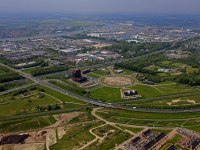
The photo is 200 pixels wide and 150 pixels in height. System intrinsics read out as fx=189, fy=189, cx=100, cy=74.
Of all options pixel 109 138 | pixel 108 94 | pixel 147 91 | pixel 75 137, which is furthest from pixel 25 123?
pixel 147 91

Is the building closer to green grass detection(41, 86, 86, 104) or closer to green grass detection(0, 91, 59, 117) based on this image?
green grass detection(41, 86, 86, 104)

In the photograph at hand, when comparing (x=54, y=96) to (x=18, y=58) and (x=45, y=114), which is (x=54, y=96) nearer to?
(x=45, y=114)

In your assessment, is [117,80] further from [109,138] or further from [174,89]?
[109,138]

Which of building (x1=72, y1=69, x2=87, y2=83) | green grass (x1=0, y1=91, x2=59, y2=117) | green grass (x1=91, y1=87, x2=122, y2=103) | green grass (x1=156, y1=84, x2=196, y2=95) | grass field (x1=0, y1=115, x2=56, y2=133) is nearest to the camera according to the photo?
grass field (x1=0, y1=115, x2=56, y2=133)

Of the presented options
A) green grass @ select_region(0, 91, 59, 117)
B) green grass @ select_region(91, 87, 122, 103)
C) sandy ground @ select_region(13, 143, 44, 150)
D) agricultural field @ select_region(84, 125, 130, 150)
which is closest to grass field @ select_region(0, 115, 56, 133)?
green grass @ select_region(0, 91, 59, 117)

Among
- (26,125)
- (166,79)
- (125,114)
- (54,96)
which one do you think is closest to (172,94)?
(166,79)

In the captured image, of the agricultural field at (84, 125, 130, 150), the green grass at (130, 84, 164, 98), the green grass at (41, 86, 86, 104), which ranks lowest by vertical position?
the agricultural field at (84, 125, 130, 150)

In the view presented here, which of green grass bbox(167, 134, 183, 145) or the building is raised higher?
the building

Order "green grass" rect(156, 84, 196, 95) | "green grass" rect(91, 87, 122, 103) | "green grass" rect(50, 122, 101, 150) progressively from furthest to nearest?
"green grass" rect(156, 84, 196, 95) → "green grass" rect(91, 87, 122, 103) → "green grass" rect(50, 122, 101, 150)
